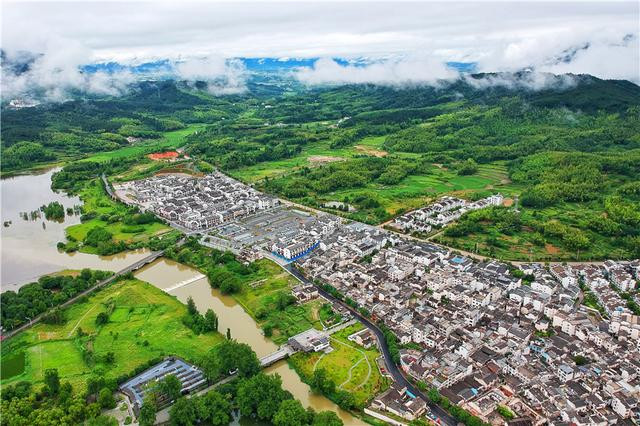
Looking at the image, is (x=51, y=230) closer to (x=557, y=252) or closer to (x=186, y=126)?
(x=557, y=252)

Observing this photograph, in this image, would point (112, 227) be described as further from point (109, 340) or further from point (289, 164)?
point (289, 164)

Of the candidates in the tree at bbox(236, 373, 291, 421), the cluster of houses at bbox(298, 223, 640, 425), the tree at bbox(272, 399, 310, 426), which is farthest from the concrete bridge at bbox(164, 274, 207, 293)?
the tree at bbox(272, 399, 310, 426)

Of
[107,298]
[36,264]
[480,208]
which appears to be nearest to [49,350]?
[107,298]

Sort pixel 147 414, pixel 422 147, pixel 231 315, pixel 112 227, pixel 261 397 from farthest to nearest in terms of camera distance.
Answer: pixel 422 147 → pixel 112 227 → pixel 231 315 → pixel 261 397 → pixel 147 414

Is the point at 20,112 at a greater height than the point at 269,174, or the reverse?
the point at 20,112

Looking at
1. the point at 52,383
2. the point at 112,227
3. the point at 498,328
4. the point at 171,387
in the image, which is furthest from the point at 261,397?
A: the point at 112,227

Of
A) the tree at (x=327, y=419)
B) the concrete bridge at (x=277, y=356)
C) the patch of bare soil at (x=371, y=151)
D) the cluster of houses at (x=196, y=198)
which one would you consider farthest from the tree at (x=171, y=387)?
the patch of bare soil at (x=371, y=151)

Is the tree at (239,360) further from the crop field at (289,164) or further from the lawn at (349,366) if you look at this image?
the crop field at (289,164)

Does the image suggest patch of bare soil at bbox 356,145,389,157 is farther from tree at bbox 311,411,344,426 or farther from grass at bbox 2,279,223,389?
tree at bbox 311,411,344,426
